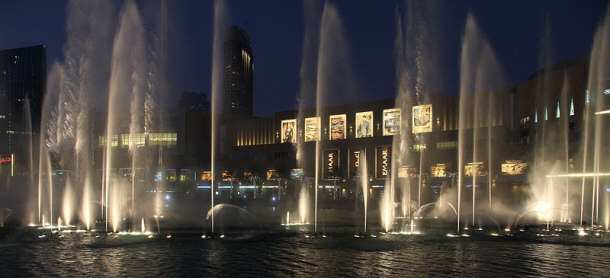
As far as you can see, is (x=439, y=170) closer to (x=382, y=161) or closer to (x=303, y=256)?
(x=382, y=161)

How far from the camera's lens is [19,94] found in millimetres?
95312

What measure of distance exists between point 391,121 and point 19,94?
69664 millimetres

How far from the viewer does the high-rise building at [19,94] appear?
88.0 meters

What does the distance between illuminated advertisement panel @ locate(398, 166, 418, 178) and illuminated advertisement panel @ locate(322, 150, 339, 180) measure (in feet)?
37.8

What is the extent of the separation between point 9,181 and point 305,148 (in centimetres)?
4596

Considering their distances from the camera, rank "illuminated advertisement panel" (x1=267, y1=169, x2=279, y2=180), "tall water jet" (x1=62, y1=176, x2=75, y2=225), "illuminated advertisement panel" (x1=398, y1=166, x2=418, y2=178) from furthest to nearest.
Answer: "illuminated advertisement panel" (x1=267, y1=169, x2=279, y2=180) < "illuminated advertisement panel" (x1=398, y1=166, x2=418, y2=178) < "tall water jet" (x1=62, y1=176, x2=75, y2=225)

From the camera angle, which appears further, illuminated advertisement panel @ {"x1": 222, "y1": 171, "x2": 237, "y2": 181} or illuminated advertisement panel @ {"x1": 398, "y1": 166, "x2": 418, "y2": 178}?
illuminated advertisement panel @ {"x1": 222, "y1": 171, "x2": 237, "y2": 181}

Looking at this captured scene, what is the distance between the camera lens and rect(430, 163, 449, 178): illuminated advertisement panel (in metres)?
69.4

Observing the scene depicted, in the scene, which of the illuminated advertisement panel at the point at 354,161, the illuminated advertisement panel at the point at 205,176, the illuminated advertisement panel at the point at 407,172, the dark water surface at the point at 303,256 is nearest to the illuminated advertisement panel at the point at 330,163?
the illuminated advertisement panel at the point at 354,161

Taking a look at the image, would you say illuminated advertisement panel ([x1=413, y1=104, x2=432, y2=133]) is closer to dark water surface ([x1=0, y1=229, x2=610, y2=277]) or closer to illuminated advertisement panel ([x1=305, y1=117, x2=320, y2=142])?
illuminated advertisement panel ([x1=305, y1=117, x2=320, y2=142])

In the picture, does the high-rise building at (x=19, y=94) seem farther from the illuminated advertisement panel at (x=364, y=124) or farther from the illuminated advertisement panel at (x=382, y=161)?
the illuminated advertisement panel at (x=382, y=161)

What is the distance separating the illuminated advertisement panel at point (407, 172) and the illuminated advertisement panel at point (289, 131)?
69.4 ft

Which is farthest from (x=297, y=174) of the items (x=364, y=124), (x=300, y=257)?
(x=300, y=257)

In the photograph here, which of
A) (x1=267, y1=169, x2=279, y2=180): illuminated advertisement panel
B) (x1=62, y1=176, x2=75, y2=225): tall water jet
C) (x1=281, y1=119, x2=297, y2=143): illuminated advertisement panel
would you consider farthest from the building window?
(x1=62, y1=176, x2=75, y2=225): tall water jet
